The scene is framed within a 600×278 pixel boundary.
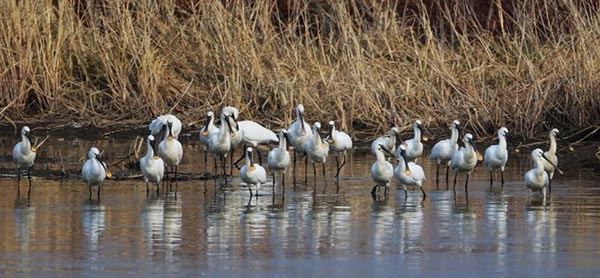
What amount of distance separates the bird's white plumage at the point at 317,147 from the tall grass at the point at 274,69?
125 inches

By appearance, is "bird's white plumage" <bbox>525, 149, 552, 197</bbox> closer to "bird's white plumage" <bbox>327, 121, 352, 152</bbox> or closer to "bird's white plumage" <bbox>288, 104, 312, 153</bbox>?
"bird's white plumage" <bbox>327, 121, 352, 152</bbox>

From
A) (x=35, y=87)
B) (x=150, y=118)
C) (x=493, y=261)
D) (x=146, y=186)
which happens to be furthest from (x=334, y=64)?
(x=493, y=261)

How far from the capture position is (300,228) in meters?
12.4

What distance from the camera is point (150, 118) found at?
814 inches

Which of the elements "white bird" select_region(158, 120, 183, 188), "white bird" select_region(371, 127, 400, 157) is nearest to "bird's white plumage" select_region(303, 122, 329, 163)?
"white bird" select_region(371, 127, 400, 157)

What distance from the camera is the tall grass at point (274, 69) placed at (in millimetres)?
19359

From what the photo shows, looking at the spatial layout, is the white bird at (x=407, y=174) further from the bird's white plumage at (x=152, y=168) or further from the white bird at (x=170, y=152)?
the white bird at (x=170, y=152)

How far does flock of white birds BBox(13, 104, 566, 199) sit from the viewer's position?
47.3 ft

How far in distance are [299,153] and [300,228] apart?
5408 millimetres

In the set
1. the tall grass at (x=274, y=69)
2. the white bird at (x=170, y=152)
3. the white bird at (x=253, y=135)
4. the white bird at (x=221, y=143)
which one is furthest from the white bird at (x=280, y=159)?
the tall grass at (x=274, y=69)

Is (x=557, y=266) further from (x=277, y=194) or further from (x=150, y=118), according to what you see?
(x=150, y=118)

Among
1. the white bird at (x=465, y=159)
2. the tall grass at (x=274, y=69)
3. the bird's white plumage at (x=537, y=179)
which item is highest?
the tall grass at (x=274, y=69)

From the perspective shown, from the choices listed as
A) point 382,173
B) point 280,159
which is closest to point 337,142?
point 280,159

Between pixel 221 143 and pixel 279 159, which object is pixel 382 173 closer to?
pixel 279 159
